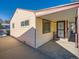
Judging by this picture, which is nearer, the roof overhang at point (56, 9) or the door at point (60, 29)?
→ the roof overhang at point (56, 9)

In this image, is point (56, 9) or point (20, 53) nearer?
point (56, 9)

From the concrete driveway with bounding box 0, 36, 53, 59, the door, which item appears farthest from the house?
the concrete driveway with bounding box 0, 36, 53, 59

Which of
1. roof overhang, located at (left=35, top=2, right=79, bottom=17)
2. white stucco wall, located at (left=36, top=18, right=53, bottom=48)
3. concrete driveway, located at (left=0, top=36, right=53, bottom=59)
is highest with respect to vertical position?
roof overhang, located at (left=35, top=2, right=79, bottom=17)

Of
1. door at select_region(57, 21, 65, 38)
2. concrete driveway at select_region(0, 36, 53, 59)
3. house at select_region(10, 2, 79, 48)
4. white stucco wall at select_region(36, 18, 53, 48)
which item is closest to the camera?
concrete driveway at select_region(0, 36, 53, 59)

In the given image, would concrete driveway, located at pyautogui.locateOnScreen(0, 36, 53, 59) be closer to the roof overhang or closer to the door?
the roof overhang

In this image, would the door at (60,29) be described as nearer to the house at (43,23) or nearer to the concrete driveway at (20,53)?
the house at (43,23)

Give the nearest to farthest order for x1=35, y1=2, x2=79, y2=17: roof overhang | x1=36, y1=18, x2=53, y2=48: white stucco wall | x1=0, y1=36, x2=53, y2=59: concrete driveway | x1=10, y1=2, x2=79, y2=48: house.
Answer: x1=35, y1=2, x2=79, y2=17: roof overhang → x1=0, y1=36, x2=53, y2=59: concrete driveway → x1=10, y1=2, x2=79, y2=48: house → x1=36, y1=18, x2=53, y2=48: white stucco wall

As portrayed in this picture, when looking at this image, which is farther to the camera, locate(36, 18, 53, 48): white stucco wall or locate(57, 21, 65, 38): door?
locate(57, 21, 65, 38): door

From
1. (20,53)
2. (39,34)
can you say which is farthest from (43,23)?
(20,53)

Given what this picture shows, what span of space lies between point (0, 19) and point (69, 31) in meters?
34.6

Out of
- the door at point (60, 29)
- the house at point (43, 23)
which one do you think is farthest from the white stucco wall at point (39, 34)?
the door at point (60, 29)

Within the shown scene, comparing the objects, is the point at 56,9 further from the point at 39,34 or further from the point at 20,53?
the point at 20,53

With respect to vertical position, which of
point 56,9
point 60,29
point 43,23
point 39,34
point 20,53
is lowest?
point 20,53

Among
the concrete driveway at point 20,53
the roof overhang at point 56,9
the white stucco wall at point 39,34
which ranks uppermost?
the roof overhang at point 56,9
